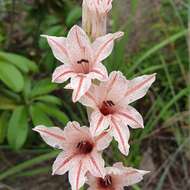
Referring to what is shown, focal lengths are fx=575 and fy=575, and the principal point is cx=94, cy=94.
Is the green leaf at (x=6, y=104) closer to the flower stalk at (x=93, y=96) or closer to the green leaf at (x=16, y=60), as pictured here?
the green leaf at (x=16, y=60)

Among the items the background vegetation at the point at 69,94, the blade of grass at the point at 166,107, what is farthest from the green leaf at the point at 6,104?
the blade of grass at the point at 166,107

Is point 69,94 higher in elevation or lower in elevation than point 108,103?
lower

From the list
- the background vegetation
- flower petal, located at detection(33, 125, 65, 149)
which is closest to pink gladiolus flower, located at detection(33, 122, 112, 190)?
flower petal, located at detection(33, 125, 65, 149)

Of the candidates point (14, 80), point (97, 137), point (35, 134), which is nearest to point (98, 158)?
point (97, 137)

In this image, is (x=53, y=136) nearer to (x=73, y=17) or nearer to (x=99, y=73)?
(x=99, y=73)

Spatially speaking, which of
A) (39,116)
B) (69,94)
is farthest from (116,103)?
(69,94)

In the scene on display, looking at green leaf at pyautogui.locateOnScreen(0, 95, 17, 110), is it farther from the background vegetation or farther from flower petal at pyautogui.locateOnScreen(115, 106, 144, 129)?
flower petal at pyautogui.locateOnScreen(115, 106, 144, 129)
